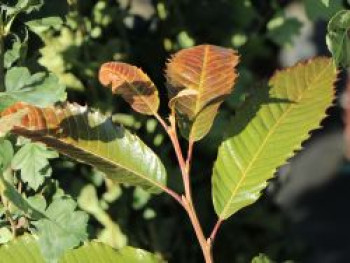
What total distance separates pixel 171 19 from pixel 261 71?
1.85 feet

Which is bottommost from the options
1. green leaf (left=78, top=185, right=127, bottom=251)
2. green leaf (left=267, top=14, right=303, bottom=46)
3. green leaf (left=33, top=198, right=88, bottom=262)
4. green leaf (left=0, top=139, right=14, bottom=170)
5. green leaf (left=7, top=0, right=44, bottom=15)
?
green leaf (left=78, top=185, right=127, bottom=251)

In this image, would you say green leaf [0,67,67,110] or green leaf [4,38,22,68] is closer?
green leaf [0,67,67,110]

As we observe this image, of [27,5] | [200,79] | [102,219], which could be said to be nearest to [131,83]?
[200,79]

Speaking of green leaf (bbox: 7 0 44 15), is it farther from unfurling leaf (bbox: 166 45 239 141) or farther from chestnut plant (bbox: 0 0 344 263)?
unfurling leaf (bbox: 166 45 239 141)

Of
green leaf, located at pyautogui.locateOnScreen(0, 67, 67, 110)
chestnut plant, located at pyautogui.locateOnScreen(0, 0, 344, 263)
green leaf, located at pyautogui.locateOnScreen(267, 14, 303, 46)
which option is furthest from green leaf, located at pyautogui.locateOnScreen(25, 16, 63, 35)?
green leaf, located at pyautogui.locateOnScreen(267, 14, 303, 46)

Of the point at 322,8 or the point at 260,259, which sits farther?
the point at 322,8

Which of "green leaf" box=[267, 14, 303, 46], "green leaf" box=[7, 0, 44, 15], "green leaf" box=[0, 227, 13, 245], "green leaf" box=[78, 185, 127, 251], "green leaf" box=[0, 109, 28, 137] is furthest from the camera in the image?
"green leaf" box=[267, 14, 303, 46]

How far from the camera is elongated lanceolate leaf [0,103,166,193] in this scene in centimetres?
112

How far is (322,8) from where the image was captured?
152 cm

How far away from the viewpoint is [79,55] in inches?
76.4

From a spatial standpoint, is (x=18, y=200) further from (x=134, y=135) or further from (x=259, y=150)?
(x=259, y=150)

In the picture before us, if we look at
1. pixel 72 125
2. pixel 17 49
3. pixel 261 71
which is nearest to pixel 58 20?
pixel 17 49

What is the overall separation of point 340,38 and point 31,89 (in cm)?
43

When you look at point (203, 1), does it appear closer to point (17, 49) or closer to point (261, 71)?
point (261, 71)
